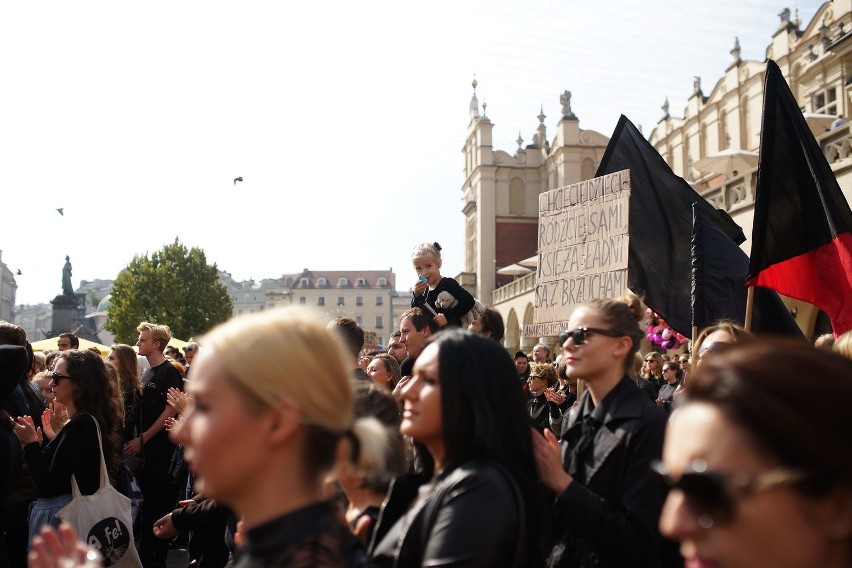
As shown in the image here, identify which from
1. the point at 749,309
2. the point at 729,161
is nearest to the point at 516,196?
the point at 729,161

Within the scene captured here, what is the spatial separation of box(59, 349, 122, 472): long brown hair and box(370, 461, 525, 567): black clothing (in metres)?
3.66

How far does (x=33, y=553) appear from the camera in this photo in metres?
2.07

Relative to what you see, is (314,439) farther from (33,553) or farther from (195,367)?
(33,553)

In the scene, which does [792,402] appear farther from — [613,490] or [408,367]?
[408,367]

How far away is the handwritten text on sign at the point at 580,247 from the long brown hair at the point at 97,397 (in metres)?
3.63

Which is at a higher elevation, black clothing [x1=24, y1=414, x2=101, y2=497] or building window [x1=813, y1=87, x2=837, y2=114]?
building window [x1=813, y1=87, x2=837, y2=114]

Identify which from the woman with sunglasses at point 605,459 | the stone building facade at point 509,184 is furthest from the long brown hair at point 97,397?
the stone building facade at point 509,184

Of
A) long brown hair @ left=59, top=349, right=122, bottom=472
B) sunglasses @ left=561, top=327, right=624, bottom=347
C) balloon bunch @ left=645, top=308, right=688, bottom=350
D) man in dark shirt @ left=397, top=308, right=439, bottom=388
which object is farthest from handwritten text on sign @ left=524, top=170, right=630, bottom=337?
balloon bunch @ left=645, top=308, right=688, bottom=350

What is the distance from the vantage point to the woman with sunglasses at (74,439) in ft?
18.3

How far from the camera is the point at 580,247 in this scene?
7730 millimetres

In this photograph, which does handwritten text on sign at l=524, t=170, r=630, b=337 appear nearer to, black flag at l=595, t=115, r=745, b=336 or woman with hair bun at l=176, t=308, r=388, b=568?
black flag at l=595, t=115, r=745, b=336

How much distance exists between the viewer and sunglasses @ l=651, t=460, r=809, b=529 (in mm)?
1502

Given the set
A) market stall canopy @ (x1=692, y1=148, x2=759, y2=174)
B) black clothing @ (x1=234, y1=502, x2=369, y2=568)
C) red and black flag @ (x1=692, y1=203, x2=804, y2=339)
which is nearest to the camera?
black clothing @ (x1=234, y1=502, x2=369, y2=568)

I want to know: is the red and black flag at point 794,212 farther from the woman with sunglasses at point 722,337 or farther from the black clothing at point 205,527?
the black clothing at point 205,527
